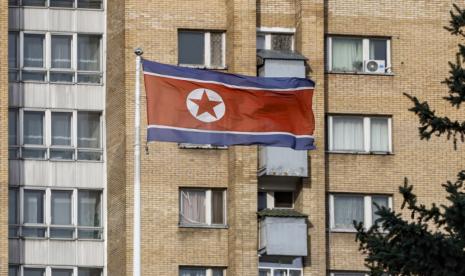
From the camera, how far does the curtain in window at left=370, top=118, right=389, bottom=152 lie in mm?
60594

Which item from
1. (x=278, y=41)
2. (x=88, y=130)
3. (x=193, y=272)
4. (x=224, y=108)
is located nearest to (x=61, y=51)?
(x=88, y=130)

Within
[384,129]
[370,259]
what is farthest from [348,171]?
[370,259]

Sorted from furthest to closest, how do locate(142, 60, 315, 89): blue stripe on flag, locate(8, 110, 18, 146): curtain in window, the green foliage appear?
1. locate(8, 110, 18, 146): curtain in window
2. locate(142, 60, 315, 89): blue stripe on flag
3. the green foliage

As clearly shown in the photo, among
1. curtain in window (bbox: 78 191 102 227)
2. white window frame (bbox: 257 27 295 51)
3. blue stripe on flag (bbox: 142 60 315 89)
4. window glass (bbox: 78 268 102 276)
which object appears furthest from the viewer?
white window frame (bbox: 257 27 295 51)

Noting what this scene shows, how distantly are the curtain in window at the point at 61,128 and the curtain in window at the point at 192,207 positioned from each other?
4.30m

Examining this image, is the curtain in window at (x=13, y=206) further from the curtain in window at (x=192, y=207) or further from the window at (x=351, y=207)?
the window at (x=351, y=207)

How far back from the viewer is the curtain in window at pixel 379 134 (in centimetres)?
6059

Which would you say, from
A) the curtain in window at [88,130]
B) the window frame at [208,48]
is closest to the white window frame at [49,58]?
the curtain in window at [88,130]

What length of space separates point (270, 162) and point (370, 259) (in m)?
24.4

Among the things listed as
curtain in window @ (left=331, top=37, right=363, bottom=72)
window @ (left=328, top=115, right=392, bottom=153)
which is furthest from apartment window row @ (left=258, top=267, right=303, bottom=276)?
curtain in window @ (left=331, top=37, right=363, bottom=72)

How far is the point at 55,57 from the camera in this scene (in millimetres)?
60812

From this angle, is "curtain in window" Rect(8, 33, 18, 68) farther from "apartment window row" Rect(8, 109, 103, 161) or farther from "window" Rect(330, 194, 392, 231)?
"window" Rect(330, 194, 392, 231)

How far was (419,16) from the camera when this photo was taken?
61.3m

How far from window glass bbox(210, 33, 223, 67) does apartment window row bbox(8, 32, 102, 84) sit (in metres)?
3.70
